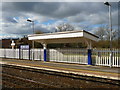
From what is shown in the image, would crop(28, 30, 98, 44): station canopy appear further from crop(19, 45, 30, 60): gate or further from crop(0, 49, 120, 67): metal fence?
crop(19, 45, 30, 60): gate

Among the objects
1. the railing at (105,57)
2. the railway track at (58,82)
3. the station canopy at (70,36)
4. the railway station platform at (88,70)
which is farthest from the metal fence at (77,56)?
the railway track at (58,82)

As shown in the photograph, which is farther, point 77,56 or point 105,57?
point 77,56

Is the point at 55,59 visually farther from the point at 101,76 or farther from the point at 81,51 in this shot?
the point at 101,76

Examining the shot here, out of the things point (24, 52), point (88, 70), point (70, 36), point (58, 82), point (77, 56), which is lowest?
point (58, 82)

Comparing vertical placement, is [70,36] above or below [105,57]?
above

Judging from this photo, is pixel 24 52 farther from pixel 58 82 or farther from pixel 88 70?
pixel 58 82

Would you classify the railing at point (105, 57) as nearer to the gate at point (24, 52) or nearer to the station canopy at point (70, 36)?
the station canopy at point (70, 36)

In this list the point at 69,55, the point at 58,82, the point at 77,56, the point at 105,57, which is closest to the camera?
the point at 58,82

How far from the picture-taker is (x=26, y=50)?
2102cm

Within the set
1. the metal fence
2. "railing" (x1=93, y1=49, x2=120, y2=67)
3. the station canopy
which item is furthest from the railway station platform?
the station canopy

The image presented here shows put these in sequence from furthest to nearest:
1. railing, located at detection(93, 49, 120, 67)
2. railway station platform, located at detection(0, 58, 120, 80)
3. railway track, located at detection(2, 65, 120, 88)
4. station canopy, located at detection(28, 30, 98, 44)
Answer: station canopy, located at detection(28, 30, 98, 44) → railing, located at detection(93, 49, 120, 67) → railway station platform, located at detection(0, 58, 120, 80) → railway track, located at detection(2, 65, 120, 88)

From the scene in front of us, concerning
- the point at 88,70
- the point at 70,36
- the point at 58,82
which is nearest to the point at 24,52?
the point at 70,36

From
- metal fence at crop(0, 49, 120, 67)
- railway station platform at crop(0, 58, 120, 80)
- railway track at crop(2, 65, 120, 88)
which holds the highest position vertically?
metal fence at crop(0, 49, 120, 67)

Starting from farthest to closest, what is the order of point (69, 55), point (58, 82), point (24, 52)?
point (24, 52) → point (69, 55) → point (58, 82)
